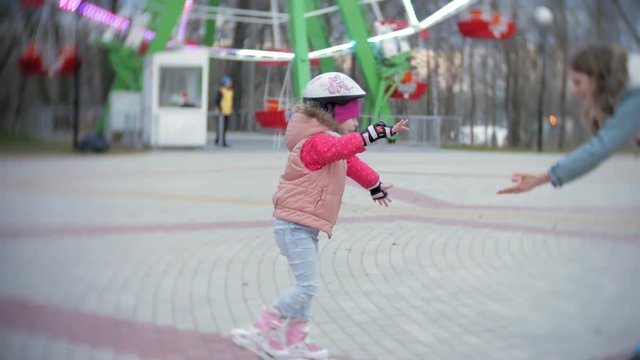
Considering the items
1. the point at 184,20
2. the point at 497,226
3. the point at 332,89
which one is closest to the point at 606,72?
the point at 332,89

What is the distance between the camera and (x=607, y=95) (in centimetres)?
146

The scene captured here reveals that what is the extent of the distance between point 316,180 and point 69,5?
75 cm

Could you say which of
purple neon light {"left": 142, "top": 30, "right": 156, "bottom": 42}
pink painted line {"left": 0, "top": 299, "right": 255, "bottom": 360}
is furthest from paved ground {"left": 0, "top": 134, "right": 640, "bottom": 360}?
purple neon light {"left": 142, "top": 30, "right": 156, "bottom": 42}

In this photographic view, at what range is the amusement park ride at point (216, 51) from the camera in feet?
5.16

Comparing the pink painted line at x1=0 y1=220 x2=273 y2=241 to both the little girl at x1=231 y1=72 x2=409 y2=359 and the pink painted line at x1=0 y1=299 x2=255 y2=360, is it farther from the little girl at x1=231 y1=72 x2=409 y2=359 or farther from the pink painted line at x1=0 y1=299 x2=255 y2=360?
the little girl at x1=231 y1=72 x2=409 y2=359

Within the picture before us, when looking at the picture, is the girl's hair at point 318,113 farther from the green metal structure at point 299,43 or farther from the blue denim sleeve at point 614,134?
the blue denim sleeve at point 614,134

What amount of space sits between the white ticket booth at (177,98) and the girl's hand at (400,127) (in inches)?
15.6

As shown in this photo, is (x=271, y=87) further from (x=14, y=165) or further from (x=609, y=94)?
(x=609, y=94)

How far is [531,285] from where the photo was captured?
2188mm

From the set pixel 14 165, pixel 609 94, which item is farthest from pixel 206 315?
pixel 609 94

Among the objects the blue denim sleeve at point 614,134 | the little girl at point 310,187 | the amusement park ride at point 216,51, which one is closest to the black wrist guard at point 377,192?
the little girl at point 310,187

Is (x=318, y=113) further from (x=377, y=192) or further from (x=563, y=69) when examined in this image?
(x=563, y=69)

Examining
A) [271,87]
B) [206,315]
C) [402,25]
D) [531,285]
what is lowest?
[206,315]

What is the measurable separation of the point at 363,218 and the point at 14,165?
Answer: 113cm
